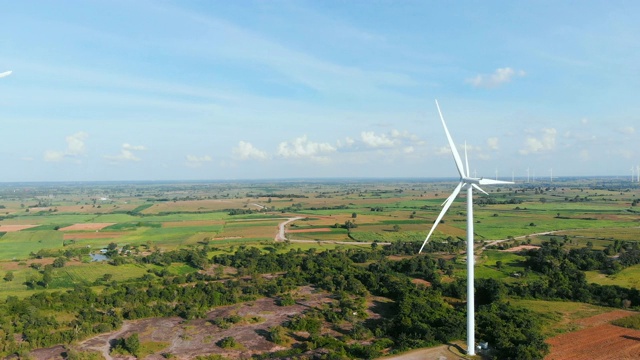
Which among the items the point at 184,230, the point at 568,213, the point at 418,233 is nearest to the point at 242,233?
the point at 184,230

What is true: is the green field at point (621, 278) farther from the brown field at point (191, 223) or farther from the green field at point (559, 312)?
the brown field at point (191, 223)

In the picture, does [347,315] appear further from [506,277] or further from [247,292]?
[506,277]

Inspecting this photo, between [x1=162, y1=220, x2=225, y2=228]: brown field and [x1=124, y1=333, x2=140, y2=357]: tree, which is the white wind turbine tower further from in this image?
[x1=162, y1=220, x2=225, y2=228]: brown field

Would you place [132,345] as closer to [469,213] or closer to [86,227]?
[469,213]

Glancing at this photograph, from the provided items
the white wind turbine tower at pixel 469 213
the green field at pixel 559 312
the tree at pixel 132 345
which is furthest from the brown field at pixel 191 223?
the white wind turbine tower at pixel 469 213

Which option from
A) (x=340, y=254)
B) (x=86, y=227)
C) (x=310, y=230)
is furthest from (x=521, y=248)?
(x=86, y=227)

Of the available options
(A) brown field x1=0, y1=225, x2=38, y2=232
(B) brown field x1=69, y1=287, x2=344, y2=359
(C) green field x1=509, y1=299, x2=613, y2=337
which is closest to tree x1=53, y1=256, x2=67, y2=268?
(B) brown field x1=69, y1=287, x2=344, y2=359

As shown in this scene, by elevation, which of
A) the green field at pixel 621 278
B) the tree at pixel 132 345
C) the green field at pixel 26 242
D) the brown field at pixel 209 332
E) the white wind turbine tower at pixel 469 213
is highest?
the white wind turbine tower at pixel 469 213

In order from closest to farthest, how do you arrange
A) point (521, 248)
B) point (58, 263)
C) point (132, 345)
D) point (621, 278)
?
1. point (132, 345)
2. point (621, 278)
3. point (58, 263)
4. point (521, 248)
